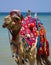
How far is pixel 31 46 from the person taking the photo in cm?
461

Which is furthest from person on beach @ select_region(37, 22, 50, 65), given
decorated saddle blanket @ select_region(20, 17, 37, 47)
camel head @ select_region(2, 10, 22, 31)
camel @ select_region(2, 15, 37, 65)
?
camel head @ select_region(2, 10, 22, 31)

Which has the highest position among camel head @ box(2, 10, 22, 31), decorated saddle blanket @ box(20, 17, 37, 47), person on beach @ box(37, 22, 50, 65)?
camel head @ box(2, 10, 22, 31)

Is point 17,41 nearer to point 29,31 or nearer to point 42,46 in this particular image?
point 29,31

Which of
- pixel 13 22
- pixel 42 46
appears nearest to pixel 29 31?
pixel 42 46

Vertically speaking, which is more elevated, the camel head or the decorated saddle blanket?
the camel head

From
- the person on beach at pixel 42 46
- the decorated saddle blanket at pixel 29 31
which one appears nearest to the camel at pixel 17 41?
the decorated saddle blanket at pixel 29 31

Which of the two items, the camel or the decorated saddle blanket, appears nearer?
the camel

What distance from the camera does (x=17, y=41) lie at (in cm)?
431

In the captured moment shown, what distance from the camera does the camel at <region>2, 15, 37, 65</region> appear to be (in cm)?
412

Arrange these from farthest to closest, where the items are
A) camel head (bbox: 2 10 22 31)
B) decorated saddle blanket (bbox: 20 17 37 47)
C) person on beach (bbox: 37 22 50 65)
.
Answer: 1. person on beach (bbox: 37 22 50 65)
2. decorated saddle blanket (bbox: 20 17 37 47)
3. camel head (bbox: 2 10 22 31)

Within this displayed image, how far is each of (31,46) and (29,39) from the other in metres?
0.11

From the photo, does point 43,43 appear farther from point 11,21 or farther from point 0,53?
point 0,53

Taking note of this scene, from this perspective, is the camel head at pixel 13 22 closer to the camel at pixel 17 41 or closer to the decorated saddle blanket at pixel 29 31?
the camel at pixel 17 41

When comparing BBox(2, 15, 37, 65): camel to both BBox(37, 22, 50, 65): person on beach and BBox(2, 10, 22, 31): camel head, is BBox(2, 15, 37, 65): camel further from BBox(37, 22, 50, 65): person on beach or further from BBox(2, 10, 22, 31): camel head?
BBox(37, 22, 50, 65): person on beach
